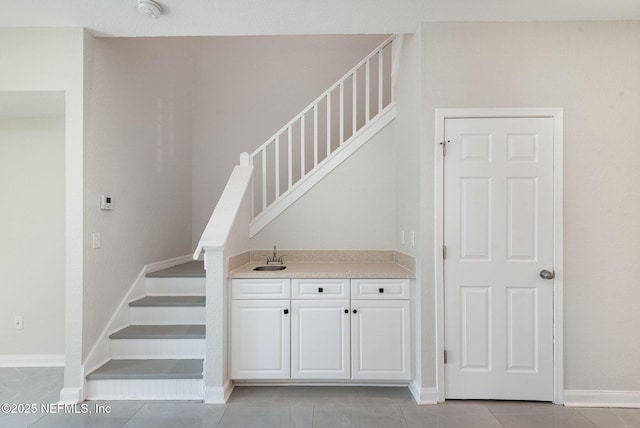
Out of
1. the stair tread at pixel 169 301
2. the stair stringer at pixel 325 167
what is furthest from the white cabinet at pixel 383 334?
the stair tread at pixel 169 301

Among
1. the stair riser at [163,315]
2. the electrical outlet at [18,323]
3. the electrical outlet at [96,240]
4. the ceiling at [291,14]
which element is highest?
the ceiling at [291,14]

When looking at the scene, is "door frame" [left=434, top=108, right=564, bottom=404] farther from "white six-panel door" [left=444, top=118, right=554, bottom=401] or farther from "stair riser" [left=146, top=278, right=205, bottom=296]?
"stair riser" [left=146, top=278, right=205, bottom=296]

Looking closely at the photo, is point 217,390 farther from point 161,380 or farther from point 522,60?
point 522,60

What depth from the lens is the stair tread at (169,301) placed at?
3.20m

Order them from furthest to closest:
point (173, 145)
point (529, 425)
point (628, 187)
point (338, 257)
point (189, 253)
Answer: point (189, 253) < point (173, 145) < point (338, 257) < point (628, 187) < point (529, 425)

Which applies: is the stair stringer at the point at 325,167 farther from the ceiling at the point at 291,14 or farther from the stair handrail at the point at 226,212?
the ceiling at the point at 291,14

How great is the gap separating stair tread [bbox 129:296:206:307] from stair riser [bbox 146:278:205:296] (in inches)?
3.3

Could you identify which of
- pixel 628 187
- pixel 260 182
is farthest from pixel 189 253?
pixel 628 187

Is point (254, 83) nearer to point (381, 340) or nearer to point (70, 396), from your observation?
point (381, 340)

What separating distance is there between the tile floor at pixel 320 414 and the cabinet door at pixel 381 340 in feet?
0.61

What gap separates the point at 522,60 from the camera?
8.71 ft

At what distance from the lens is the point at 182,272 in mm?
3609

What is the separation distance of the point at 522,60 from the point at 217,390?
3.42m

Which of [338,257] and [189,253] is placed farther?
[189,253]
